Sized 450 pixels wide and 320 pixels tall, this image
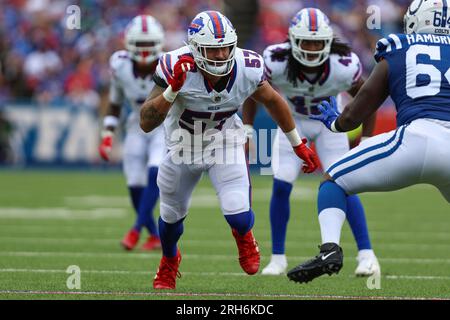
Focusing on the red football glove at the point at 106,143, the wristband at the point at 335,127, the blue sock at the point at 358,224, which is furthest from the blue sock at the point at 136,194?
the wristband at the point at 335,127

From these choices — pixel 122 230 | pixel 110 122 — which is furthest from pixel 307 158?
pixel 122 230

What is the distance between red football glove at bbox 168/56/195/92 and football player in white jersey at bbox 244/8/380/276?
70.8 inches

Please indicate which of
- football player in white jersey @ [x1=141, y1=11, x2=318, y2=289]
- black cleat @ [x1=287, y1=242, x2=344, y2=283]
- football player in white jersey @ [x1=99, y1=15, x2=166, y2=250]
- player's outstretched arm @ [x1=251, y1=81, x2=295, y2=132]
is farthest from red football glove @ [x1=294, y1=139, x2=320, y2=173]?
football player in white jersey @ [x1=99, y1=15, x2=166, y2=250]

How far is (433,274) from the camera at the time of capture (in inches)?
266

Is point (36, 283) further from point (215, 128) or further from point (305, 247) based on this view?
point (305, 247)

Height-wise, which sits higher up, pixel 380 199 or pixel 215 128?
pixel 215 128

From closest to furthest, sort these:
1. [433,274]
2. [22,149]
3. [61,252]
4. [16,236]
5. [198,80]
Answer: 1. [198,80]
2. [433,274]
3. [61,252]
4. [16,236]
5. [22,149]

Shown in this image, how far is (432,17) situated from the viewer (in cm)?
518

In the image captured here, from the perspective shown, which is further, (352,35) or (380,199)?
(352,35)

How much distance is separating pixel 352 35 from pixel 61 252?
10.3m

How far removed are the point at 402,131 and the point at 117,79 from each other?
13.7 ft

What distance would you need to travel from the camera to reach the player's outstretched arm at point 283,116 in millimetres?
5785

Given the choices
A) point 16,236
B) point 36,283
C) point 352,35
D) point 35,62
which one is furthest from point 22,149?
point 36,283

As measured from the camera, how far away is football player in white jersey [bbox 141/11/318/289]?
548cm
